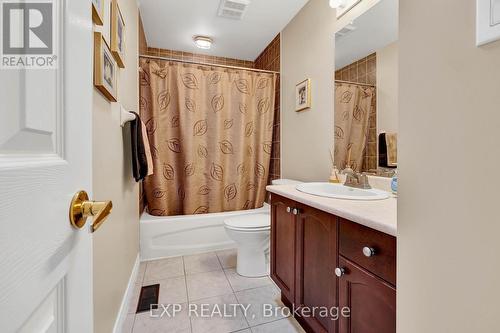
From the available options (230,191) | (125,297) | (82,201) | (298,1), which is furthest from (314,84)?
(125,297)

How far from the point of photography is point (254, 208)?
2.58 metres

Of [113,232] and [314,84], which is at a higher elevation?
[314,84]

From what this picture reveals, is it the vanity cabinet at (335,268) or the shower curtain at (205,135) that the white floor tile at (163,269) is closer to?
the shower curtain at (205,135)

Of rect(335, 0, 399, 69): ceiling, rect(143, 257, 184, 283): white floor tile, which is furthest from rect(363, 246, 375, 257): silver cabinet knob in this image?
rect(143, 257, 184, 283): white floor tile

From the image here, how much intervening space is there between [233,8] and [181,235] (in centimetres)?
220

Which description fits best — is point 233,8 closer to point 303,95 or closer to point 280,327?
point 303,95

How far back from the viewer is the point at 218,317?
4.42 ft

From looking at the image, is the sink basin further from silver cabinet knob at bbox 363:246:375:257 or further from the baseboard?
the baseboard

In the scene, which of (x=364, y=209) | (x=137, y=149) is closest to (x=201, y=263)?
(x=137, y=149)

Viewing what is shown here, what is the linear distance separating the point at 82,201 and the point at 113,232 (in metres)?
0.85

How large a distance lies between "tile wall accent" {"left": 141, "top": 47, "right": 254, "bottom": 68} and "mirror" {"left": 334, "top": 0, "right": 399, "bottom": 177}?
1845 mm

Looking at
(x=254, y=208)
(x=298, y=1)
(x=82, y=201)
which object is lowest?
(x=254, y=208)

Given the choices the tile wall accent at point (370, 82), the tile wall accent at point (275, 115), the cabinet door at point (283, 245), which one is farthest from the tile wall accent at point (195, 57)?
the cabinet door at point (283, 245)

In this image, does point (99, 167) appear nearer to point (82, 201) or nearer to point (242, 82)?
point (82, 201)
